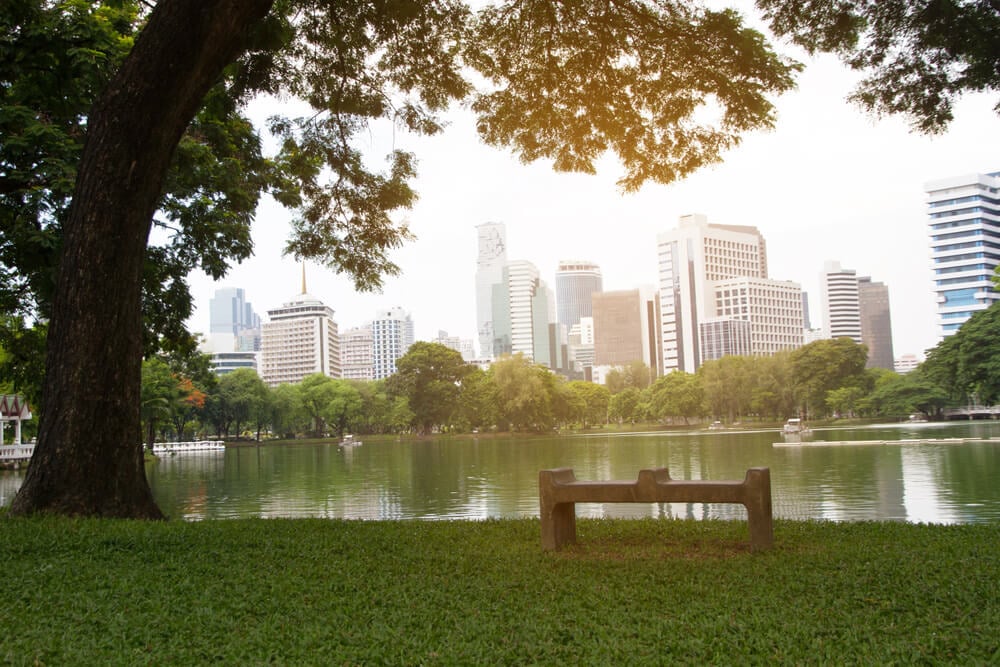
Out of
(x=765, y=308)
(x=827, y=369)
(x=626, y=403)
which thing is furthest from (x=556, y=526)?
(x=765, y=308)

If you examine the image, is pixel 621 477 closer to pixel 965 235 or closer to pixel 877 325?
pixel 965 235

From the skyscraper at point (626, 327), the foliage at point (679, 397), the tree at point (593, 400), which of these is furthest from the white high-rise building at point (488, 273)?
the foliage at point (679, 397)

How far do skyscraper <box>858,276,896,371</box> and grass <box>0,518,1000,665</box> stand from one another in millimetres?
183623

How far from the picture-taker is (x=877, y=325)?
571 feet

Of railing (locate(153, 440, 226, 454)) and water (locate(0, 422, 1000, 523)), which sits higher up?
water (locate(0, 422, 1000, 523))

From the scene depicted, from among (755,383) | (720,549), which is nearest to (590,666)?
(720,549)

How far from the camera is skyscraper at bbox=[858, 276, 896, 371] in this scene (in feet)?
571

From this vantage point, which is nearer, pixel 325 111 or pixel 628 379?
pixel 325 111

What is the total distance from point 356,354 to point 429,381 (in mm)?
119352

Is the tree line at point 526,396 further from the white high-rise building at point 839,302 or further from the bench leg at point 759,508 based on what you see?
the white high-rise building at point 839,302

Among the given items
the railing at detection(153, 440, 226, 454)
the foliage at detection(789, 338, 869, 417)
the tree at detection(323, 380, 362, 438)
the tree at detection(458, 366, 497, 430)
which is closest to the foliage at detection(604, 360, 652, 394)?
the tree at detection(458, 366, 497, 430)

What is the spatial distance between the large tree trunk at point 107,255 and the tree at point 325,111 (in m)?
0.01

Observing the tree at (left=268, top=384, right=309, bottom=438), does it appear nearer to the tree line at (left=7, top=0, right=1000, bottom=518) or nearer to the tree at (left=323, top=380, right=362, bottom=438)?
the tree at (left=323, top=380, right=362, bottom=438)

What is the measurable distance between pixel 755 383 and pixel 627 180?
6668cm
